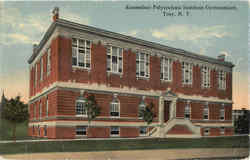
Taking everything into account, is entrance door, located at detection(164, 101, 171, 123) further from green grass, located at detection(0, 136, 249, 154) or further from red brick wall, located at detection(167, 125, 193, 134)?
green grass, located at detection(0, 136, 249, 154)

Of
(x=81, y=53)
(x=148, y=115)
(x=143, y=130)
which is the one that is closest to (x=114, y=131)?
(x=143, y=130)

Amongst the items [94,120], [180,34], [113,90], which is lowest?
[94,120]

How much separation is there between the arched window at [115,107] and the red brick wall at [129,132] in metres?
1.51

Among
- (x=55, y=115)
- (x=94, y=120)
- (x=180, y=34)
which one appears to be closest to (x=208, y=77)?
(x=180, y=34)

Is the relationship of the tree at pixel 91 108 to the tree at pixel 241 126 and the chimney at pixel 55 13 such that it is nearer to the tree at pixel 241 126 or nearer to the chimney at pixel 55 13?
the chimney at pixel 55 13

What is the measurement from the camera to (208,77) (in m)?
34.4

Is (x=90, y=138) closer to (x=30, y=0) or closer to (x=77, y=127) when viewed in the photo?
(x=77, y=127)

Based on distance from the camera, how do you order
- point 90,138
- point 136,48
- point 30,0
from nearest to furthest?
point 30,0, point 90,138, point 136,48

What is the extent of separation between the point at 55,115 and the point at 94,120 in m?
3.44

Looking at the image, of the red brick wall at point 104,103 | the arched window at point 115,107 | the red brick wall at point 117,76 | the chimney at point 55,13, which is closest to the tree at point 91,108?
the red brick wall at point 104,103

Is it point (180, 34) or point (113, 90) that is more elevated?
point (180, 34)

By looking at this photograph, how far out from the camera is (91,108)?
80.5ft

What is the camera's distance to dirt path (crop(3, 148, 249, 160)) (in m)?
17.6

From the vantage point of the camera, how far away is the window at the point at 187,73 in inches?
1310
